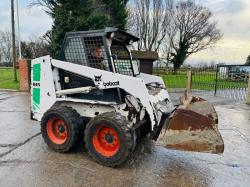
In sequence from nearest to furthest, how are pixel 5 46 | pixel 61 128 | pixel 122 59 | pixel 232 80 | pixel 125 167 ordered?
1. pixel 125 167
2. pixel 61 128
3. pixel 122 59
4. pixel 232 80
5. pixel 5 46

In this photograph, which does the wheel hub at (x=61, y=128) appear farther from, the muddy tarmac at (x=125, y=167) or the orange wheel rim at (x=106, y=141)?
the orange wheel rim at (x=106, y=141)

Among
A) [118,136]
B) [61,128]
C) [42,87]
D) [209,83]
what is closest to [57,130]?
[61,128]

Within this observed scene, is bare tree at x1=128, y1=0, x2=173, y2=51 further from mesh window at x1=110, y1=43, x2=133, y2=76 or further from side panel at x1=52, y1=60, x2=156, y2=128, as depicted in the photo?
side panel at x1=52, y1=60, x2=156, y2=128

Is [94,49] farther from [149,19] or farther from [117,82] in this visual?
[149,19]

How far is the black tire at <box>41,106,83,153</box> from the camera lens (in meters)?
4.68

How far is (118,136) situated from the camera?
4.20m

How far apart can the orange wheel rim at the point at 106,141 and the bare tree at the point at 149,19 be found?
121 ft

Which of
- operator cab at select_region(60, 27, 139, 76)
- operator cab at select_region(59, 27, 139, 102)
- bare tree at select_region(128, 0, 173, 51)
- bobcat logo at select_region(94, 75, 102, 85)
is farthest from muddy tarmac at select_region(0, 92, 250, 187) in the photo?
bare tree at select_region(128, 0, 173, 51)

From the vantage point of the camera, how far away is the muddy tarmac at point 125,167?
12.6ft

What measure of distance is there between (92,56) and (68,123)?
132 centimetres

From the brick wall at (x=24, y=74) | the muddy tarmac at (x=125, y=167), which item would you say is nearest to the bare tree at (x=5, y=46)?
the brick wall at (x=24, y=74)

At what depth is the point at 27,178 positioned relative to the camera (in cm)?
385

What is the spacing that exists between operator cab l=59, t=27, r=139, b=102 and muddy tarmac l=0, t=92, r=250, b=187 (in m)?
1.22

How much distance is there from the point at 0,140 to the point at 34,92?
4.35 ft
